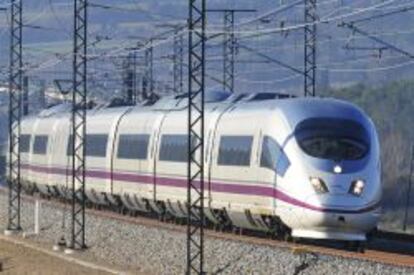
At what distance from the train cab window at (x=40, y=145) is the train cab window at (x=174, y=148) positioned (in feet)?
53.2

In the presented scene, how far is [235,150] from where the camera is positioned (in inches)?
1188

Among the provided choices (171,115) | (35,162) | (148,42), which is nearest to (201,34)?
(171,115)

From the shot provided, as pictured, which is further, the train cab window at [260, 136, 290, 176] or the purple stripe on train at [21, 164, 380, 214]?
the train cab window at [260, 136, 290, 176]

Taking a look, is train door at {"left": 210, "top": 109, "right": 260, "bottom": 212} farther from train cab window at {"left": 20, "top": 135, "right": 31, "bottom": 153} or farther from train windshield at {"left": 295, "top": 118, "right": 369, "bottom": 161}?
train cab window at {"left": 20, "top": 135, "right": 31, "bottom": 153}

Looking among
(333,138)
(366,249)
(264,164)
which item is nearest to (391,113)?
(264,164)

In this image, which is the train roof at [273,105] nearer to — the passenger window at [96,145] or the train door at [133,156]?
the train door at [133,156]

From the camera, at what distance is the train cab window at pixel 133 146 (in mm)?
38219

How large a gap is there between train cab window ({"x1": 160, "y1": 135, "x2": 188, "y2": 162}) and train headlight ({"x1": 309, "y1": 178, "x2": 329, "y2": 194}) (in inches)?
319

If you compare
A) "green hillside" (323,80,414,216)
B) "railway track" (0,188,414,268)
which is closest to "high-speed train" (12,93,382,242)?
"railway track" (0,188,414,268)

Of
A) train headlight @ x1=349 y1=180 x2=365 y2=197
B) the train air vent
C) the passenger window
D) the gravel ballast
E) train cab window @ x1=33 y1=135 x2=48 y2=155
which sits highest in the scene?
the train air vent

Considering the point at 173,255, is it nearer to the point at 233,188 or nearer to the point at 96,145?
the point at 233,188

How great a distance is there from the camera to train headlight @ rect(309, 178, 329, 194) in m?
25.7

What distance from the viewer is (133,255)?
30984 mm

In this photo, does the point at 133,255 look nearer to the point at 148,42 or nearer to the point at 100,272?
the point at 100,272
